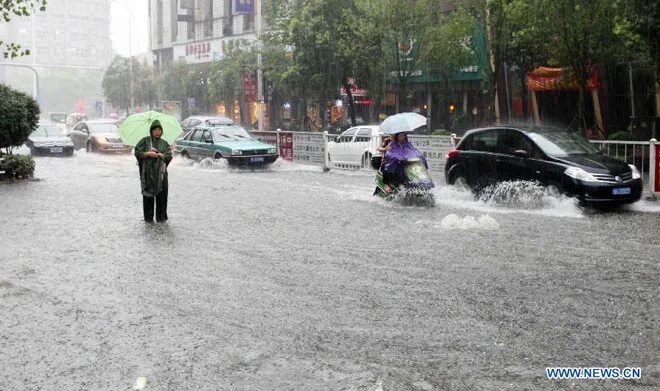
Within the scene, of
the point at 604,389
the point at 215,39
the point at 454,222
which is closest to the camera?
the point at 604,389

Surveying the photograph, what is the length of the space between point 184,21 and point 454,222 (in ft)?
192

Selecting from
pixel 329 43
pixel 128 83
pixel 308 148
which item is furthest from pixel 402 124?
pixel 128 83

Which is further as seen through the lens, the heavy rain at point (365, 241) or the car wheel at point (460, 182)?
the car wheel at point (460, 182)

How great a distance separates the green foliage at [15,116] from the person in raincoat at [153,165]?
31.6 ft

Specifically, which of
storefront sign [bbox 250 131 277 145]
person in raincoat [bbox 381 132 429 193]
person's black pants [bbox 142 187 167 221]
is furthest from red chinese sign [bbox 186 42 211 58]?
person's black pants [bbox 142 187 167 221]

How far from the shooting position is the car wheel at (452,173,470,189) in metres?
16.2

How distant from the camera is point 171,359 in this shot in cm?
567

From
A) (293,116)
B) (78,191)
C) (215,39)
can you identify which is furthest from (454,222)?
(215,39)

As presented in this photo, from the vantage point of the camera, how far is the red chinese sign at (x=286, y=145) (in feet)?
89.8

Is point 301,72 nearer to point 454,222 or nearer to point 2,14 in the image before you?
point 2,14

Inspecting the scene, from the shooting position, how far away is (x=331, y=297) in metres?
7.57

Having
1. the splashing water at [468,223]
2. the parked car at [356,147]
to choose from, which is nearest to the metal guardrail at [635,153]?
the splashing water at [468,223]

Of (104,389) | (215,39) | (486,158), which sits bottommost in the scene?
(104,389)

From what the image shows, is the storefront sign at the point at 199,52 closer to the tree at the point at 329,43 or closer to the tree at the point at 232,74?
the tree at the point at 232,74
